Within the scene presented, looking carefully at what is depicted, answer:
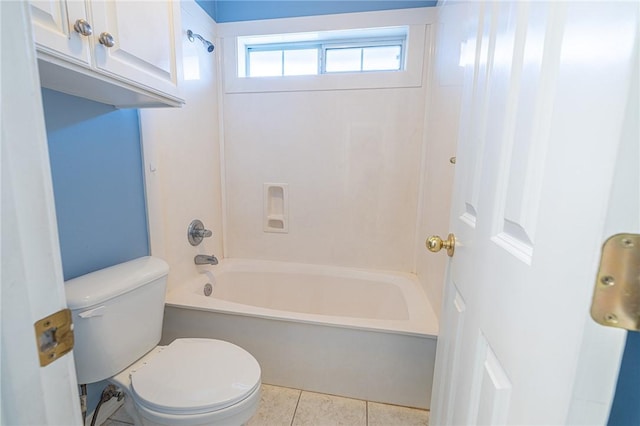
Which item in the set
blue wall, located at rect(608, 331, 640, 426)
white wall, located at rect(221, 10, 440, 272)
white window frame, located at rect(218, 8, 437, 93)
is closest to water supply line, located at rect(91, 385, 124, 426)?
white wall, located at rect(221, 10, 440, 272)

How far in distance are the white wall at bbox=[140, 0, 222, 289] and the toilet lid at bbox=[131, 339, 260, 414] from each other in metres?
0.63

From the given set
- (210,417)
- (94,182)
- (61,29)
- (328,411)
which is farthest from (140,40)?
(328,411)

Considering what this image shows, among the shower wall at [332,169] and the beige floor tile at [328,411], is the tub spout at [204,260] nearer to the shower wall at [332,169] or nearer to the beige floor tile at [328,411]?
the shower wall at [332,169]

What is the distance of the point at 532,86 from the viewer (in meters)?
0.40

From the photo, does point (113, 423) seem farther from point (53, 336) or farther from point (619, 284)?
point (619, 284)

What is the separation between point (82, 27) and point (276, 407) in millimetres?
1655

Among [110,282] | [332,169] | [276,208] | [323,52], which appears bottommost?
[110,282]

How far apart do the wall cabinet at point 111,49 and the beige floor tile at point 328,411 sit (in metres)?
1.55

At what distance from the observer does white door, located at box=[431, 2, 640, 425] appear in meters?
0.26

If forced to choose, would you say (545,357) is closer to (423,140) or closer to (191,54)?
(423,140)

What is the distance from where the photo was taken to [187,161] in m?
1.72

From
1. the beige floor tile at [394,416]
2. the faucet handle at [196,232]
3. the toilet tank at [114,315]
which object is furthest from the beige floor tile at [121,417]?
the beige floor tile at [394,416]

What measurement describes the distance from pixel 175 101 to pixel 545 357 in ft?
4.38

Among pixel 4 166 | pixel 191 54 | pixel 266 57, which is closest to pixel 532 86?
pixel 4 166
